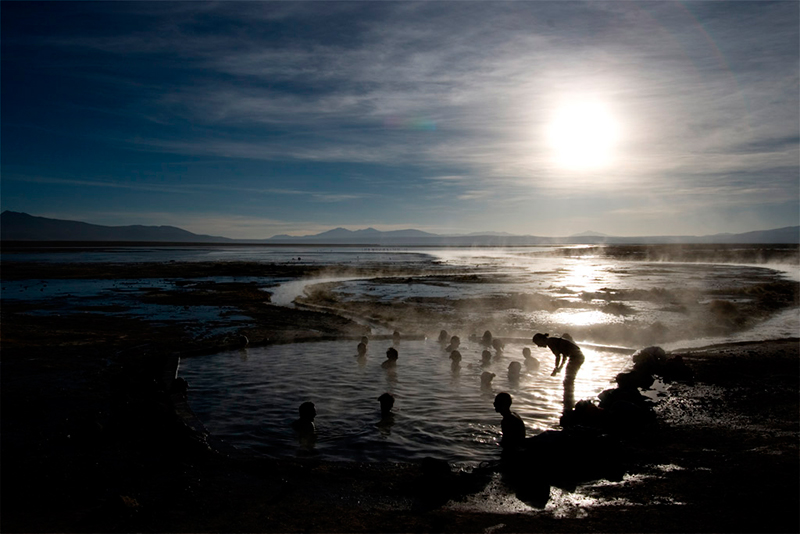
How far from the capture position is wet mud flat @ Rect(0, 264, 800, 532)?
6305 mm

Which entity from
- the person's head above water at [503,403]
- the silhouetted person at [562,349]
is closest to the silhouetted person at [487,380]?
the silhouetted person at [562,349]

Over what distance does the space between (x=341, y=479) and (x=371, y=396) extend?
4.48 metres

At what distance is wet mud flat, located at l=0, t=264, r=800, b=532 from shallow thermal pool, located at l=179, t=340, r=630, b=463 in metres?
0.78

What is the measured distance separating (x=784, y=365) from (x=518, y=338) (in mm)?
8161

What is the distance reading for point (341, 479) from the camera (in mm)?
7660

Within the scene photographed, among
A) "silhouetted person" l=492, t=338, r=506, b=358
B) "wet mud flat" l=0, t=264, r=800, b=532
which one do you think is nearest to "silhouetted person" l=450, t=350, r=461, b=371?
"silhouetted person" l=492, t=338, r=506, b=358

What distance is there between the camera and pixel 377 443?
9250mm

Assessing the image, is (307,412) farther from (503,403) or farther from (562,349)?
(562,349)

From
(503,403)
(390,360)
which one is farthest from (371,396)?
(503,403)

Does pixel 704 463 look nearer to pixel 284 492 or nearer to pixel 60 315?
pixel 284 492

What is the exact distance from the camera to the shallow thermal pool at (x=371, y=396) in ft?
30.2

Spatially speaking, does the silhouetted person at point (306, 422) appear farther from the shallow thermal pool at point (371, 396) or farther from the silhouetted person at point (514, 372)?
the silhouetted person at point (514, 372)

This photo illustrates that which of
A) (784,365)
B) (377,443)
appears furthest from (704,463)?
(784,365)

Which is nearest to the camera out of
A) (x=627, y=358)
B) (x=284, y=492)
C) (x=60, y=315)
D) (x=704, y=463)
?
(x=284, y=492)
